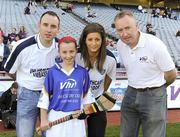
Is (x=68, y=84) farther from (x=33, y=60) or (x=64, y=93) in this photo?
(x=33, y=60)

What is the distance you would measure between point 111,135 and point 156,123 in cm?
364

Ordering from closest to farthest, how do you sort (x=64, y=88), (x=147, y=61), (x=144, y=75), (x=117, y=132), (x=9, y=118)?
(x=64, y=88) < (x=147, y=61) < (x=144, y=75) < (x=117, y=132) < (x=9, y=118)

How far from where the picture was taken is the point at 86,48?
4.09m

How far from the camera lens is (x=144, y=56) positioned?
400 centimetres

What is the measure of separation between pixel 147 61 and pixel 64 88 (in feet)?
2.73

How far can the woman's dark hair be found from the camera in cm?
401

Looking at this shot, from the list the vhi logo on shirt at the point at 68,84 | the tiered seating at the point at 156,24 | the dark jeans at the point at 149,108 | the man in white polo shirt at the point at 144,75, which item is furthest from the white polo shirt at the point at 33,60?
the tiered seating at the point at 156,24

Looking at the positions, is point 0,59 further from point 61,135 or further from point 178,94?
point 61,135

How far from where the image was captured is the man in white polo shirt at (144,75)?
12.9 feet

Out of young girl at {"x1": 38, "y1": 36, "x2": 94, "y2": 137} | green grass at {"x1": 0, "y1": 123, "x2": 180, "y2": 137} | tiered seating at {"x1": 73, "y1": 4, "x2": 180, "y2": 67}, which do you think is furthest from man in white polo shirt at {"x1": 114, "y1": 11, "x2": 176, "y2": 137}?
tiered seating at {"x1": 73, "y1": 4, "x2": 180, "y2": 67}

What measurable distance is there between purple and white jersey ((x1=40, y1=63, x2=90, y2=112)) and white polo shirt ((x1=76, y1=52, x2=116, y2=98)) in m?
0.25

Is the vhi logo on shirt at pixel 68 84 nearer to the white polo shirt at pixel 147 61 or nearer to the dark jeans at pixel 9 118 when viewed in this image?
the white polo shirt at pixel 147 61

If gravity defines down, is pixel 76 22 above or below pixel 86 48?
below

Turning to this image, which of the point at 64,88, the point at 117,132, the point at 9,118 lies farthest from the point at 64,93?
the point at 9,118
